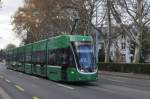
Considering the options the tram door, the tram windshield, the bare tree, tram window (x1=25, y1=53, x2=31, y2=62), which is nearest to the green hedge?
the bare tree

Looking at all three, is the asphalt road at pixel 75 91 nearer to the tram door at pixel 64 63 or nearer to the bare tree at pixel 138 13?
the tram door at pixel 64 63

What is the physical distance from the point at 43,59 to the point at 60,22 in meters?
38.7

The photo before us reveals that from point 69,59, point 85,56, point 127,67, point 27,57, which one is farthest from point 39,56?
point 127,67

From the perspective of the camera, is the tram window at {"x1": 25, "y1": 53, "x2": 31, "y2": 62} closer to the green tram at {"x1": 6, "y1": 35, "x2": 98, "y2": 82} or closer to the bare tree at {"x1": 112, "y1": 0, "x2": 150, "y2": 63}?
the green tram at {"x1": 6, "y1": 35, "x2": 98, "y2": 82}

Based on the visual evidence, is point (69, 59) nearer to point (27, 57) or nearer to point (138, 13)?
point (27, 57)

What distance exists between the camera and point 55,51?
3025 centimetres

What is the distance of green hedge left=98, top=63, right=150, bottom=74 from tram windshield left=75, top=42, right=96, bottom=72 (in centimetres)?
1785

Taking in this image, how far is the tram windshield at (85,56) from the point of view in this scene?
26156 millimetres

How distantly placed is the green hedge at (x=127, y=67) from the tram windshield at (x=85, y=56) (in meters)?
17.8

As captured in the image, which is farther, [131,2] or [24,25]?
[24,25]

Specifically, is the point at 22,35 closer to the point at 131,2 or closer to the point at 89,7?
the point at 89,7

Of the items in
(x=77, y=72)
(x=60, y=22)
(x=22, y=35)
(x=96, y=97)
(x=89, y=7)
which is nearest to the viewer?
(x=96, y=97)

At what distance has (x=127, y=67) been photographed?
48938 mm

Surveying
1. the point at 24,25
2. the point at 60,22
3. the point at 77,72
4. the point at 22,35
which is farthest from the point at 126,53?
the point at 77,72
